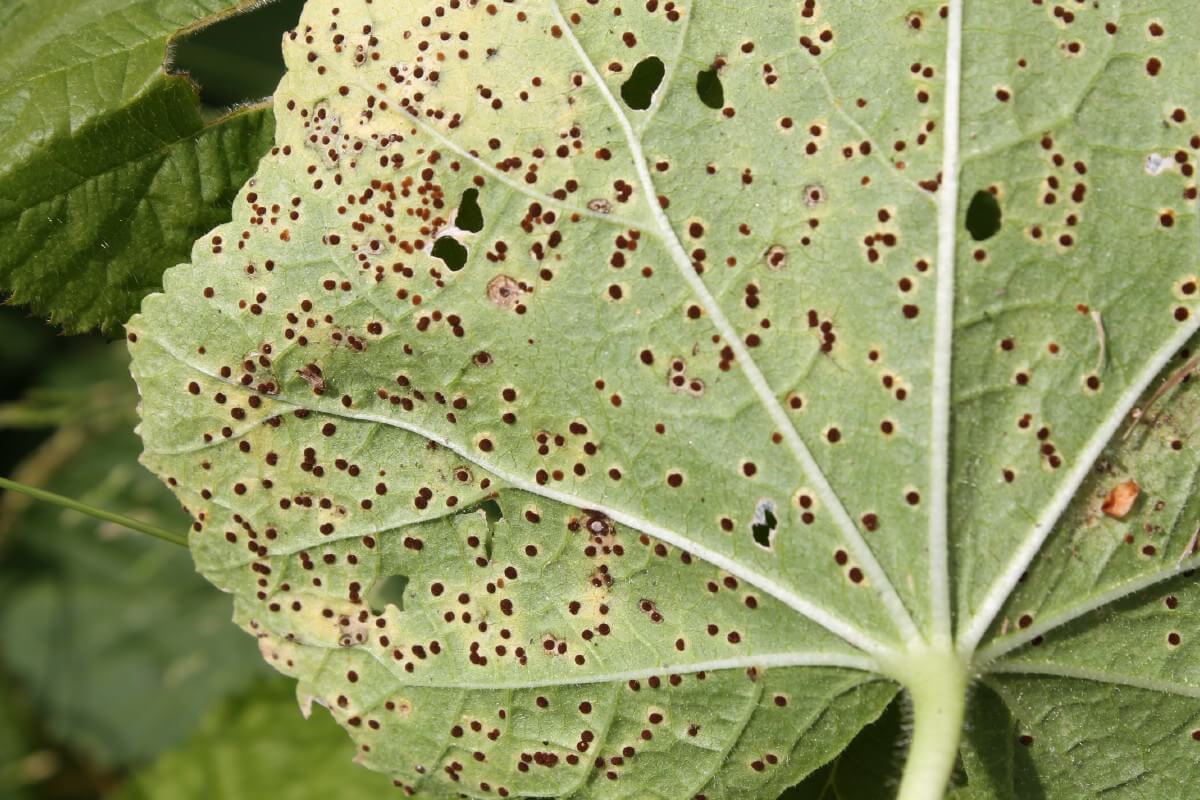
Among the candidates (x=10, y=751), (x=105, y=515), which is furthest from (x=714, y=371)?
(x=10, y=751)

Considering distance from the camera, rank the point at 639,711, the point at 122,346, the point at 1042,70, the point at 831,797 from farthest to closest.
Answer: the point at 122,346 < the point at 831,797 < the point at 639,711 < the point at 1042,70

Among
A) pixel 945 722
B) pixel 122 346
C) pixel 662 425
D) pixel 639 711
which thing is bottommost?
pixel 122 346

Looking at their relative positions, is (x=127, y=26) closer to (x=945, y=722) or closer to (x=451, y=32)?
(x=451, y=32)

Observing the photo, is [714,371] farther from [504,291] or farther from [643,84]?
[643,84]

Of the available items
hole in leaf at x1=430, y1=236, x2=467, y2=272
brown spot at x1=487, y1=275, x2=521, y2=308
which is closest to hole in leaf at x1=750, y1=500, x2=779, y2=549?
brown spot at x1=487, y1=275, x2=521, y2=308

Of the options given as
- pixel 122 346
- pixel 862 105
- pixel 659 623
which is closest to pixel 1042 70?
pixel 862 105

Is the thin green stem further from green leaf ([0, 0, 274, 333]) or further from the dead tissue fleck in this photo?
the dead tissue fleck
